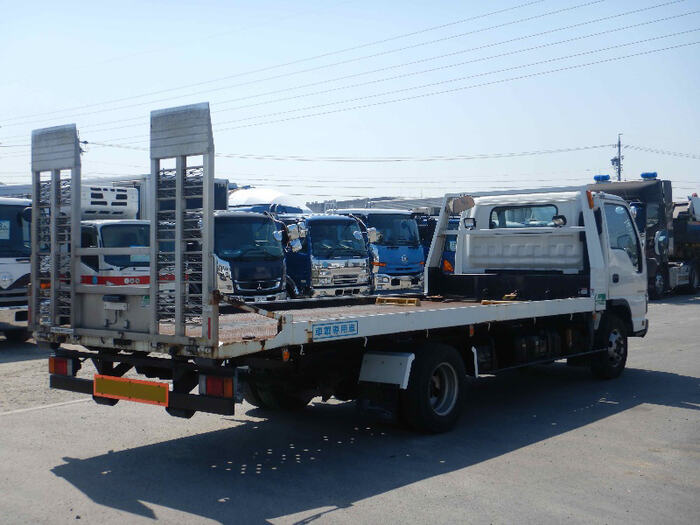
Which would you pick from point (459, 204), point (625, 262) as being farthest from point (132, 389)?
point (625, 262)

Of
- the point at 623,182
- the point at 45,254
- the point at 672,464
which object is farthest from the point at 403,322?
the point at 623,182

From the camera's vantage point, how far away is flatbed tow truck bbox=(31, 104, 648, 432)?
569 centimetres

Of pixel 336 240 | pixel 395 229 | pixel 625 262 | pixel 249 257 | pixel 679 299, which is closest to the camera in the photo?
pixel 625 262

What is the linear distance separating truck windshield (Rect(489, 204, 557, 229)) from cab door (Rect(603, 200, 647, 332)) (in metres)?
0.73

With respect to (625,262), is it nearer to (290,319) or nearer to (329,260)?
(290,319)

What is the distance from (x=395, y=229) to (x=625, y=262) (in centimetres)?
1008

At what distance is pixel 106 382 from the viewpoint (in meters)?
6.38

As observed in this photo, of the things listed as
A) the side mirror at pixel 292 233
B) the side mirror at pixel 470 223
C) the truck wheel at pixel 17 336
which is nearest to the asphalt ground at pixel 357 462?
the side mirror at pixel 470 223

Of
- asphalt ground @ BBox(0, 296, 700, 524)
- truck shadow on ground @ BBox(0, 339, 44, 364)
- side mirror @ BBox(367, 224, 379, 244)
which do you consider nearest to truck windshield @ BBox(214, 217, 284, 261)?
side mirror @ BBox(367, 224, 379, 244)

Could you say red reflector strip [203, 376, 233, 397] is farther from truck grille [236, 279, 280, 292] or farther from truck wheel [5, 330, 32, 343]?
truck wheel [5, 330, 32, 343]

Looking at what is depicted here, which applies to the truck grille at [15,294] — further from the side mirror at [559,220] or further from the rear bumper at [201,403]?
the side mirror at [559,220]

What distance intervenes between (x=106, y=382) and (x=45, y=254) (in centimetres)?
128

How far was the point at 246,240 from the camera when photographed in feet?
49.8

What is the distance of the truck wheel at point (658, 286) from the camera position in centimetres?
2466
